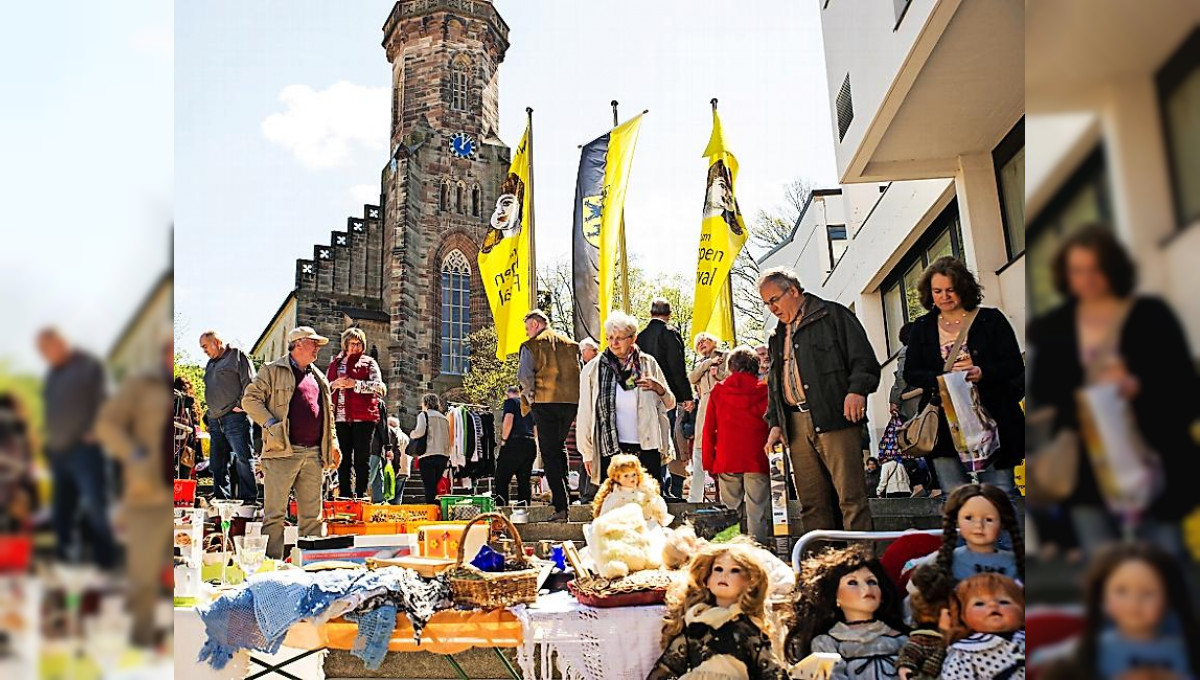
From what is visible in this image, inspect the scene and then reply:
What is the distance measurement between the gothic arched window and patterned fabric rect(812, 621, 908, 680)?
3574 cm

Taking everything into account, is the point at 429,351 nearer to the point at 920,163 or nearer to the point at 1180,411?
the point at 920,163

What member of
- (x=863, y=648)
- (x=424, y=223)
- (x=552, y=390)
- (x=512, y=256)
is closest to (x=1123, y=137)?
(x=863, y=648)

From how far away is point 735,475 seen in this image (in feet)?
22.4

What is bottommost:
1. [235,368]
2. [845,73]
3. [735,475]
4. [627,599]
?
[627,599]

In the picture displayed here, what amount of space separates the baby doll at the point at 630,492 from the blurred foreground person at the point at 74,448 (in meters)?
4.79

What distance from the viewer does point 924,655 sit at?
3.09 meters

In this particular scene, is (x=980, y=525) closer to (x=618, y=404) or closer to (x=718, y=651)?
(x=718, y=651)

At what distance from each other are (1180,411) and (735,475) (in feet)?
21.8

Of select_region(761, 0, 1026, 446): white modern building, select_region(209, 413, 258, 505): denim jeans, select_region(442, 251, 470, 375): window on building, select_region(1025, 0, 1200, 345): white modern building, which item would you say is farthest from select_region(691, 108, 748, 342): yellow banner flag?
select_region(442, 251, 470, 375): window on building

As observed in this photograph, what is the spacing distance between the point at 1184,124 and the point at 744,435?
6142 millimetres

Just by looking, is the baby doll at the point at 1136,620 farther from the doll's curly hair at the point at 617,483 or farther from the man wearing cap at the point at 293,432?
the man wearing cap at the point at 293,432

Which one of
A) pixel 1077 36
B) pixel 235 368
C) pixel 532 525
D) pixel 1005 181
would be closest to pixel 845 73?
pixel 1005 181

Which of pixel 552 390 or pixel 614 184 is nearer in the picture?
pixel 552 390

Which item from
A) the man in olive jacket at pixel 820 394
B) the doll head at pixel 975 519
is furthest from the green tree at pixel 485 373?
the doll head at pixel 975 519
